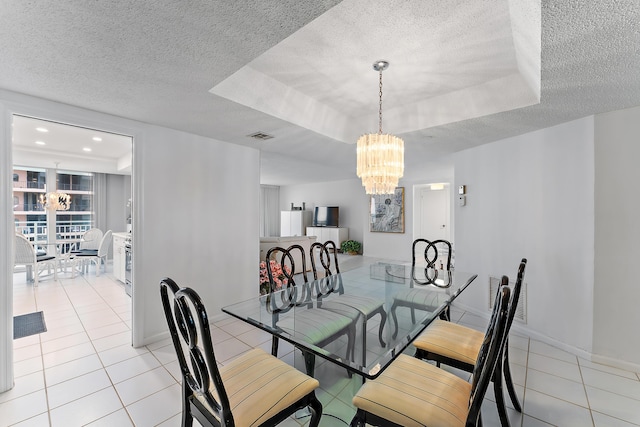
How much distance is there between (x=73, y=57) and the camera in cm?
156

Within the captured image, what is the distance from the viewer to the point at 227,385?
1.34 meters

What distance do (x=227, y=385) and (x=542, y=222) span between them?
329 cm

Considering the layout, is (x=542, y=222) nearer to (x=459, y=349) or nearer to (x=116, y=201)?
(x=459, y=349)

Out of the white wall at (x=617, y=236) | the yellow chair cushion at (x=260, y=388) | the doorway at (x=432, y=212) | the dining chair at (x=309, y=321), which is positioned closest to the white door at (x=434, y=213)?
the doorway at (x=432, y=212)

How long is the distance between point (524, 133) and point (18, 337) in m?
5.85

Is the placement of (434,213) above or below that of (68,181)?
below

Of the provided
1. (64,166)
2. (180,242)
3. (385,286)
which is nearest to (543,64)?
(385,286)

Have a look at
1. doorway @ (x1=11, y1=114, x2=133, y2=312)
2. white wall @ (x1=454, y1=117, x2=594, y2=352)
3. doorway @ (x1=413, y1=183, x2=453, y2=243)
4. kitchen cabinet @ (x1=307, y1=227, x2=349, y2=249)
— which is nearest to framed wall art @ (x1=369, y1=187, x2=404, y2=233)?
doorway @ (x1=413, y1=183, x2=453, y2=243)

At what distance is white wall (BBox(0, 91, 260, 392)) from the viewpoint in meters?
2.04

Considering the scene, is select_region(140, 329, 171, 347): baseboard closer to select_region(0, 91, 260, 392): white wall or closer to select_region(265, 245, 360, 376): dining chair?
select_region(0, 91, 260, 392): white wall

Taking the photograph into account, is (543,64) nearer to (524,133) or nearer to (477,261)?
(524,133)

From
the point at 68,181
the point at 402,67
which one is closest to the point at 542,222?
the point at 402,67

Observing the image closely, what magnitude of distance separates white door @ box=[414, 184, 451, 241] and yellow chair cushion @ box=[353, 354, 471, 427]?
248 inches

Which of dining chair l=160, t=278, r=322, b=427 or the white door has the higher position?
the white door
